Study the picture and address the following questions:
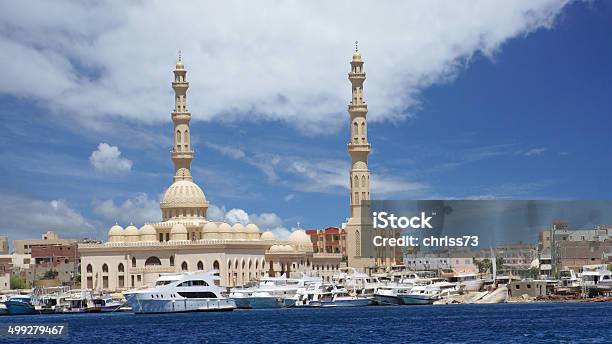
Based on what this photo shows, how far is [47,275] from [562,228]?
7255 centimetres

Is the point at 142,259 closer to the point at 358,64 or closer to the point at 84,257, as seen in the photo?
the point at 84,257

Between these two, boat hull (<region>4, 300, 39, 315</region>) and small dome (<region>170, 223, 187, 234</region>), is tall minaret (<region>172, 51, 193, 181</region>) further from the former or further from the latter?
boat hull (<region>4, 300, 39, 315</region>)

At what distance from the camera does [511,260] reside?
164m

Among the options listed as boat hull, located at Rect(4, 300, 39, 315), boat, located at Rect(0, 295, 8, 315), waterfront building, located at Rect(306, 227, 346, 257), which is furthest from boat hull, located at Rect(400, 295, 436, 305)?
waterfront building, located at Rect(306, 227, 346, 257)

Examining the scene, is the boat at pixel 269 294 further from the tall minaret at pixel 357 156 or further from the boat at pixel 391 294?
the tall minaret at pixel 357 156

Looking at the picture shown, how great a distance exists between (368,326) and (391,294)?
42606 millimetres

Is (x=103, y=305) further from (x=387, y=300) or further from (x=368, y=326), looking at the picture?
(x=368, y=326)

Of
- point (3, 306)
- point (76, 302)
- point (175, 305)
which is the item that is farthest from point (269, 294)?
point (3, 306)

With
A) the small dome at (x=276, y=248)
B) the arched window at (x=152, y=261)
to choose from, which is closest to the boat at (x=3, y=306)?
the arched window at (x=152, y=261)

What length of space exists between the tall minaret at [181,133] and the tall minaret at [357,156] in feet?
65.8

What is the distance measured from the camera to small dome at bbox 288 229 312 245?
175 m

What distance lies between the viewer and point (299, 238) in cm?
17538

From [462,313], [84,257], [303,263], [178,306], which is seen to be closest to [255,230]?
[303,263]

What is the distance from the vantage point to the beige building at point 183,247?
16462cm
